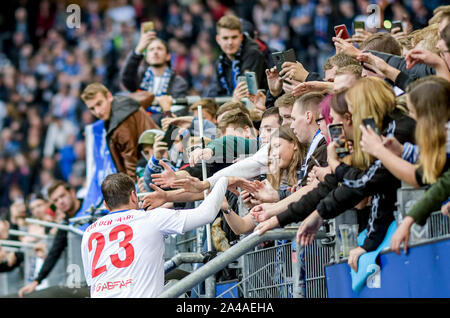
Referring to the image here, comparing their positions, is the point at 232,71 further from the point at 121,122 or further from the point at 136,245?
the point at 136,245

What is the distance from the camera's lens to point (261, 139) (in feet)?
19.0

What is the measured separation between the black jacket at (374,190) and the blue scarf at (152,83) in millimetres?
5246

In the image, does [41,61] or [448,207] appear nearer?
[448,207]

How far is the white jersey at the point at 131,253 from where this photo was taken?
16.7ft

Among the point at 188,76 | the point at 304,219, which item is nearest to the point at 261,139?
the point at 304,219

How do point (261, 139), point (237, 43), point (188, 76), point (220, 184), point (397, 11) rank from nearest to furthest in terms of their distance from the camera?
point (220, 184) → point (261, 139) → point (237, 43) → point (397, 11) → point (188, 76)

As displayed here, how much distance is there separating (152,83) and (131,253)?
4.61m

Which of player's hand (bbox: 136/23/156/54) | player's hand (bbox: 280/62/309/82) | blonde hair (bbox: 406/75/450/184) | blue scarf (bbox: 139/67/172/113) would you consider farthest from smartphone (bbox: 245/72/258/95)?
blonde hair (bbox: 406/75/450/184)

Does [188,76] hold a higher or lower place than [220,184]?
higher

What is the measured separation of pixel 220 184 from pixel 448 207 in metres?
1.79
